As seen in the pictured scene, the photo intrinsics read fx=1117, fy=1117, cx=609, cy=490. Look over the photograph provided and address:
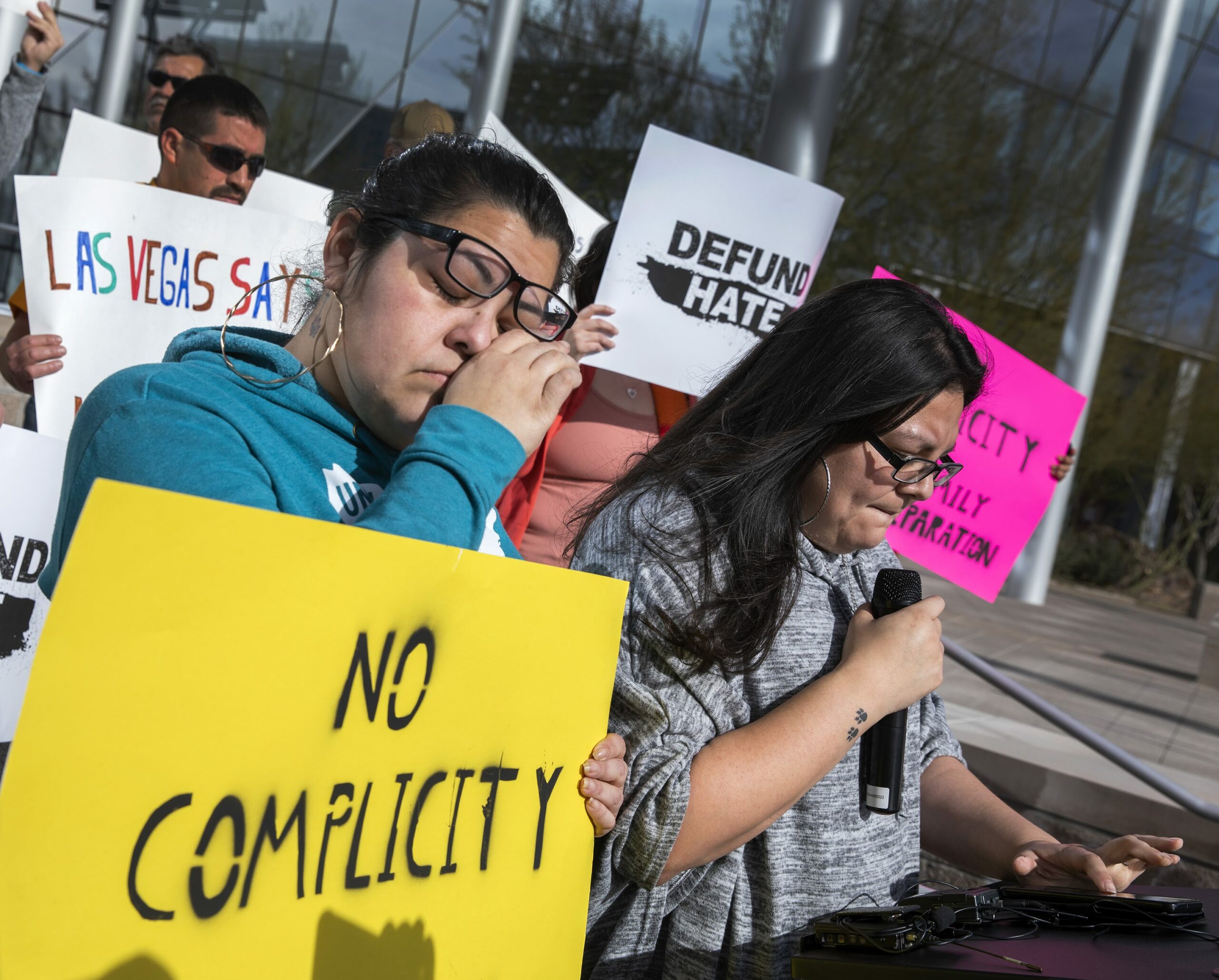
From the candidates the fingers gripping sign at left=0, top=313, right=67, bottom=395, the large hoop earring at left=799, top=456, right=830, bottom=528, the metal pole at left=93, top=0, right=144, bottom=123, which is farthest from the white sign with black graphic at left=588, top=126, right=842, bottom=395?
the metal pole at left=93, top=0, right=144, bottom=123

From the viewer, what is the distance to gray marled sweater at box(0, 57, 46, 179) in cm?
307

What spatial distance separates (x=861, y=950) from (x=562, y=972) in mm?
351

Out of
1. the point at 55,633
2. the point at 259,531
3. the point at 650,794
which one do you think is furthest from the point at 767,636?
the point at 55,633

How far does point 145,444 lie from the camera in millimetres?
1132

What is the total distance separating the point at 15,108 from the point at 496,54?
632 centimetres

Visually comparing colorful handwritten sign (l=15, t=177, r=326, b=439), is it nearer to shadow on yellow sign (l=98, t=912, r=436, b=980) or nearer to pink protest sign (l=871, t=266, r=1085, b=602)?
pink protest sign (l=871, t=266, r=1085, b=602)

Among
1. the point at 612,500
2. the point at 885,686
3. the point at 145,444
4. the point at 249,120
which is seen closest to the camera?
the point at 145,444

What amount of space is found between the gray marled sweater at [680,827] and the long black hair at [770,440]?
3 cm

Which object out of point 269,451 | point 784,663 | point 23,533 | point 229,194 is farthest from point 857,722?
point 229,194

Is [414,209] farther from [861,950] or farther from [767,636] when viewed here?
[861,950]

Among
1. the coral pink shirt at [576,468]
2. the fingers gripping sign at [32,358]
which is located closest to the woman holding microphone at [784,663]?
the coral pink shirt at [576,468]

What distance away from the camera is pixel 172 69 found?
13.1ft

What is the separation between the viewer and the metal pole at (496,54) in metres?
8.85

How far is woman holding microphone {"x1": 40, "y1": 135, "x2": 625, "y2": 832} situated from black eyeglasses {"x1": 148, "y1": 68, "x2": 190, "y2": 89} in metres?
2.89
